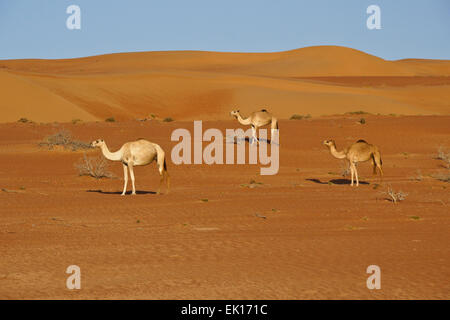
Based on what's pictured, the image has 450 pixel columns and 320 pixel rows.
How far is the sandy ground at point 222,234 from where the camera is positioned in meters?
8.13

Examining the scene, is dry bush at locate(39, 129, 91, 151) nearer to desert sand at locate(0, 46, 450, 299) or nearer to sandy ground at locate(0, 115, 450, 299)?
desert sand at locate(0, 46, 450, 299)

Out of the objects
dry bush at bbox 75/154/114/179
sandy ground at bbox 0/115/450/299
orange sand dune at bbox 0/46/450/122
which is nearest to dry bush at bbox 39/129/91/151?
sandy ground at bbox 0/115/450/299

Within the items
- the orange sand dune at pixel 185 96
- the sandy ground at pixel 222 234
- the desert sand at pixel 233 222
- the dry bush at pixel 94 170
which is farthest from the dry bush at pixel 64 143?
the orange sand dune at pixel 185 96

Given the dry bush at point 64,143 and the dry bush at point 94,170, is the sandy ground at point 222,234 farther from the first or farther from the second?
the dry bush at point 64,143

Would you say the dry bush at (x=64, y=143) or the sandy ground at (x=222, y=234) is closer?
the sandy ground at (x=222, y=234)

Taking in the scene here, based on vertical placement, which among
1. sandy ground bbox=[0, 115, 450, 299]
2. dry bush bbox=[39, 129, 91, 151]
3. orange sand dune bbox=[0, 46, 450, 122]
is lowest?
sandy ground bbox=[0, 115, 450, 299]

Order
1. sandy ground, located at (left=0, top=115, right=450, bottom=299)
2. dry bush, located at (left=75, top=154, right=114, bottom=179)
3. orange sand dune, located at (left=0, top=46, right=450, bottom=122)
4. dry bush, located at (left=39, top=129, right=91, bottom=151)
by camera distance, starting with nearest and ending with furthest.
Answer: sandy ground, located at (left=0, top=115, right=450, bottom=299)
dry bush, located at (left=75, top=154, right=114, bottom=179)
dry bush, located at (left=39, top=129, right=91, bottom=151)
orange sand dune, located at (left=0, top=46, right=450, bottom=122)

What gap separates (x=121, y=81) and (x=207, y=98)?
954 centimetres

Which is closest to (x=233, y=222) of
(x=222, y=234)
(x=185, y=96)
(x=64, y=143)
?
(x=222, y=234)

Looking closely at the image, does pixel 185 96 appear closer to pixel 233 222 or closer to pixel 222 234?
pixel 233 222

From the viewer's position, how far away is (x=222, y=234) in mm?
11867

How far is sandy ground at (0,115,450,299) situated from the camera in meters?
8.13

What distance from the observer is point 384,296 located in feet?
25.0
